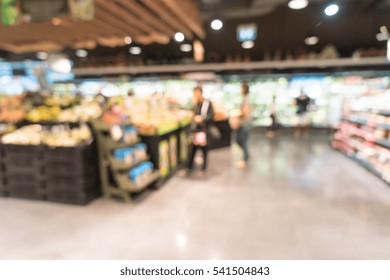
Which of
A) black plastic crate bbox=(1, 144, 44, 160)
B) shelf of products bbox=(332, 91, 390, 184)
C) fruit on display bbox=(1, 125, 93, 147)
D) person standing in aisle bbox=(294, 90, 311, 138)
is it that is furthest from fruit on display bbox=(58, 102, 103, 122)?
person standing in aisle bbox=(294, 90, 311, 138)

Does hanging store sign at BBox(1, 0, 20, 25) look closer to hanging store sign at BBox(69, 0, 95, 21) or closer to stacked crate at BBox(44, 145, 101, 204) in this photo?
hanging store sign at BBox(69, 0, 95, 21)

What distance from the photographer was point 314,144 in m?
9.52

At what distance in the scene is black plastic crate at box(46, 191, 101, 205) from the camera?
423cm

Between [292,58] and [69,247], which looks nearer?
[69,247]

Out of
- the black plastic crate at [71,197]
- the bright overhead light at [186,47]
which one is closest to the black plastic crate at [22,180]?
the black plastic crate at [71,197]

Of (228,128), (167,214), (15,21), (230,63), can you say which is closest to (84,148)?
(167,214)

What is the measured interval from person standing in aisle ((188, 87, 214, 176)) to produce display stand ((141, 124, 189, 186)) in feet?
1.39

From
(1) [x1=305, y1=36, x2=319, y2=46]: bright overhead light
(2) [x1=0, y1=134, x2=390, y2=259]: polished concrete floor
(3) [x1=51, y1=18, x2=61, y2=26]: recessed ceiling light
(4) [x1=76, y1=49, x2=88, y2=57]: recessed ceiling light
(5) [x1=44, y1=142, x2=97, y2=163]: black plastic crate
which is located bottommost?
(2) [x1=0, y1=134, x2=390, y2=259]: polished concrete floor

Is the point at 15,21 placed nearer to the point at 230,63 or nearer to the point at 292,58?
the point at 230,63

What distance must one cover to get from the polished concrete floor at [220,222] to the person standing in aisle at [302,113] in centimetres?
578

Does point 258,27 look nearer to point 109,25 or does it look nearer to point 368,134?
point 368,134

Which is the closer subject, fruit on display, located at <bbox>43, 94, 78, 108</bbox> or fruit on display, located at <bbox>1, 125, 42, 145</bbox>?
fruit on display, located at <bbox>1, 125, 42, 145</bbox>

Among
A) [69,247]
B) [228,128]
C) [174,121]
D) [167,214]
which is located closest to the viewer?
[69,247]

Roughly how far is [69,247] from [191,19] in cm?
519
